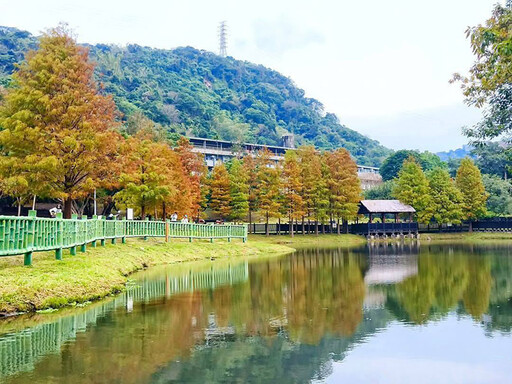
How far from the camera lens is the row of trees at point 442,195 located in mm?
53562

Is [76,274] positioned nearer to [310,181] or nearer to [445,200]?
[310,181]

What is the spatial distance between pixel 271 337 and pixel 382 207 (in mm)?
45434

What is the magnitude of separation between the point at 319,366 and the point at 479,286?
987 centimetres

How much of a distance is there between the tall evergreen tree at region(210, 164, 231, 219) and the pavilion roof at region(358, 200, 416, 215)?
1440cm

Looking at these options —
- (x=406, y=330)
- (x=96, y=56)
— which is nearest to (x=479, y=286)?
(x=406, y=330)

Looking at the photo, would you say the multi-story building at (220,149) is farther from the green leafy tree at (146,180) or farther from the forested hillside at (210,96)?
the green leafy tree at (146,180)

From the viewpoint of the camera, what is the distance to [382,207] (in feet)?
170

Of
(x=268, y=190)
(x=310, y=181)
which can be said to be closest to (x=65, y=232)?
(x=268, y=190)

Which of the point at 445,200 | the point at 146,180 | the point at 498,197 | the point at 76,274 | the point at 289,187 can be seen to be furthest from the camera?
the point at 498,197

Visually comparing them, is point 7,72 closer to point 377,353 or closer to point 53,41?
point 53,41

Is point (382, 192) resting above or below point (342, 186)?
above

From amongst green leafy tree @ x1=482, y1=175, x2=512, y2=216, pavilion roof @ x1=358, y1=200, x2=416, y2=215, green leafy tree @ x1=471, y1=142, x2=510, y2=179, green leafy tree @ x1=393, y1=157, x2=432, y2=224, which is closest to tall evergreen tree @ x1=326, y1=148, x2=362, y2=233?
pavilion roof @ x1=358, y1=200, x2=416, y2=215

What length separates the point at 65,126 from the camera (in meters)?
21.2

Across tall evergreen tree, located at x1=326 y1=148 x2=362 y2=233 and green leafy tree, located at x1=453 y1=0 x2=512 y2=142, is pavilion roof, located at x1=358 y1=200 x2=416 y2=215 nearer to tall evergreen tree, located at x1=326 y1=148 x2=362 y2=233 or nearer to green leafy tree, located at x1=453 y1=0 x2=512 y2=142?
tall evergreen tree, located at x1=326 y1=148 x2=362 y2=233
